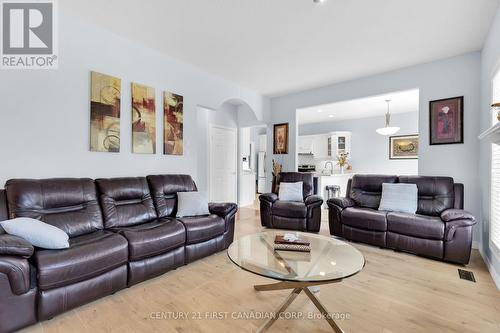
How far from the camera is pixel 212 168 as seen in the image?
18.9ft

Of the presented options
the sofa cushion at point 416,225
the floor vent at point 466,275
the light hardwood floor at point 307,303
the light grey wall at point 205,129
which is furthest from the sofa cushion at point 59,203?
the floor vent at point 466,275

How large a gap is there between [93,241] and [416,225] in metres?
3.56

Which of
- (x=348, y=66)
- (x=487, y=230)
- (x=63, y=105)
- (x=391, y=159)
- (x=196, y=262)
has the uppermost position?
(x=348, y=66)

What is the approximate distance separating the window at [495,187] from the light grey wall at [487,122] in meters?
0.10

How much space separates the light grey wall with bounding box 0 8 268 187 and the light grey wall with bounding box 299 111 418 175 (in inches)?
233

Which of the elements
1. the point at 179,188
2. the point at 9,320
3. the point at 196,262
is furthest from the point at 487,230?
the point at 9,320

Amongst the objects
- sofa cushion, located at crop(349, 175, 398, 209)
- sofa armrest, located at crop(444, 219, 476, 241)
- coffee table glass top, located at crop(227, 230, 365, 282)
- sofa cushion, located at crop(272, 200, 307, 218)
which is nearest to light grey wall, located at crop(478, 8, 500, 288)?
sofa armrest, located at crop(444, 219, 476, 241)

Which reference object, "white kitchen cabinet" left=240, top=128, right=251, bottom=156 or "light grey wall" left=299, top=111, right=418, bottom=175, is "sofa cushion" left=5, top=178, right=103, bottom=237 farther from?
"light grey wall" left=299, top=111, right=418, bottom=175

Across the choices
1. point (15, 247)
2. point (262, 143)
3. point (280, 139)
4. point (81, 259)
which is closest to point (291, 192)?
point (280, 139)

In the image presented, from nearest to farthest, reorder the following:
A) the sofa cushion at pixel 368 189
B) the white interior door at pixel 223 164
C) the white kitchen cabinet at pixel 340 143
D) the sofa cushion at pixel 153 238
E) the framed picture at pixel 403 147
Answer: the sofa cushion at pixel 153 238 → the sofa cushion at pixel 368 189 → the white interior door at pixel 223 164 → the framed picture at pixel 403 147 → the white kitchen cabinet at pixel 340 143

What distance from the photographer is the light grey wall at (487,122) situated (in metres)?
2.53

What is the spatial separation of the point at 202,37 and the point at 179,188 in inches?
80.4

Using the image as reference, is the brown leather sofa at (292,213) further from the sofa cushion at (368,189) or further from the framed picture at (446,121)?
the framed picture at (446,121)

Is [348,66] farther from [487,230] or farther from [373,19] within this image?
[487,230]
